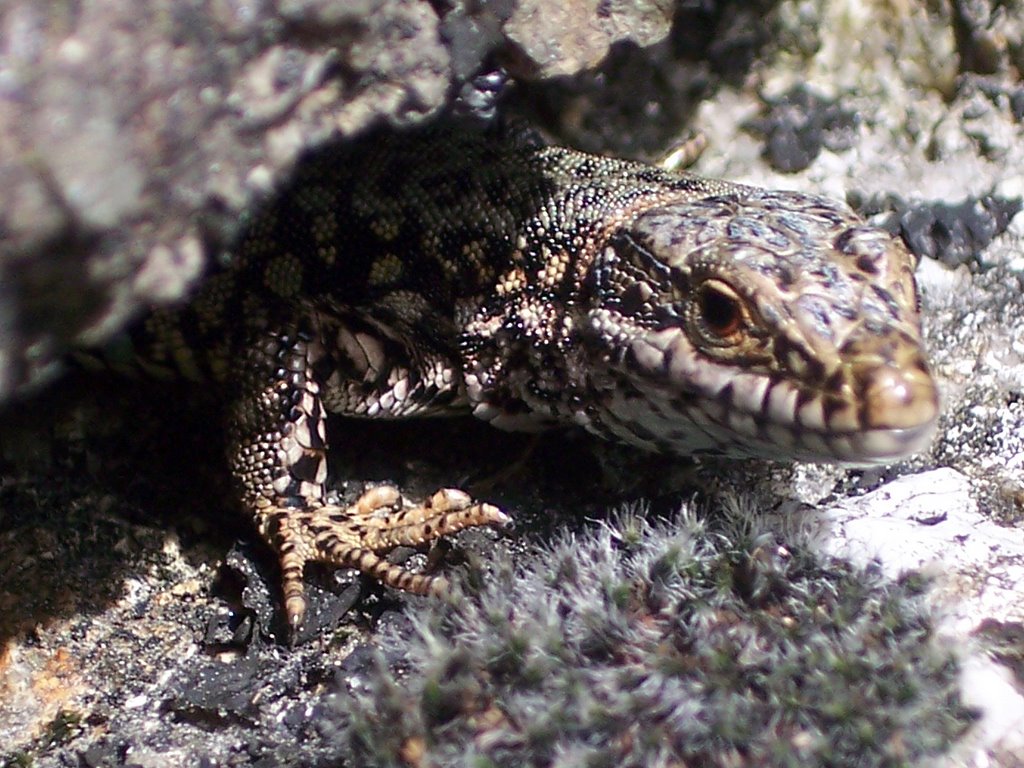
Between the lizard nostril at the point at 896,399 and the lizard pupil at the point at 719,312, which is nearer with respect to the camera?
the lizard nostril at the point at 896,399

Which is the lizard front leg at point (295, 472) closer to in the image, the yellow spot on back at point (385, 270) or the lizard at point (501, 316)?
the lizard at point (501, 316)

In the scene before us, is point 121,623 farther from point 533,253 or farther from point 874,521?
point 874,521

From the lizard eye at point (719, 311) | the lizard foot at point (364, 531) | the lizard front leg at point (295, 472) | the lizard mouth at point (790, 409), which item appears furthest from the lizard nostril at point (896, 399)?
the lizard front leg at point (295, 472)

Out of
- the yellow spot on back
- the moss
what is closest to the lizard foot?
the moss

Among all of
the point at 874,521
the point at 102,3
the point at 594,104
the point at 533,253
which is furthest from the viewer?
the point at 594,104

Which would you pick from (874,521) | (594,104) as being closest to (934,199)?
(594,104)

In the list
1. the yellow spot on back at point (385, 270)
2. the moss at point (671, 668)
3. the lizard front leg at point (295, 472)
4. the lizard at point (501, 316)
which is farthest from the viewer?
the yellow spot on back at point (385, 270)

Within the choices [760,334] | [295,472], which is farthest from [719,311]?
[295,472]
